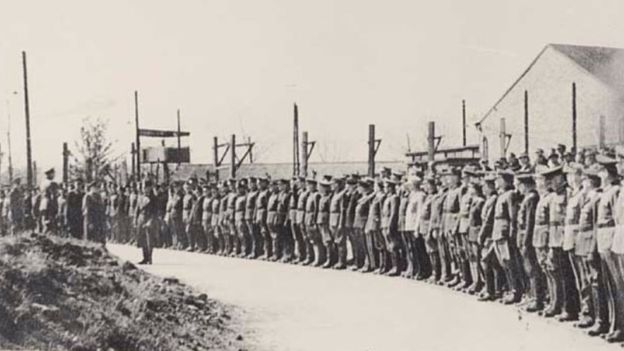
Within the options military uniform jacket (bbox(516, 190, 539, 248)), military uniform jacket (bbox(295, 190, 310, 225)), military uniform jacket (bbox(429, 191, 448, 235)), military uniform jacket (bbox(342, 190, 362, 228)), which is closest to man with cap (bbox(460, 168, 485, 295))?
military uniform jacket (bbox(429, 191, 448, 235))

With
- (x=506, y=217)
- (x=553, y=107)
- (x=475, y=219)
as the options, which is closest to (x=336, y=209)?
(x=475, y=219)

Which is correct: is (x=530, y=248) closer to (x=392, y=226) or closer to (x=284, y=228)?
(x=392, y=226)

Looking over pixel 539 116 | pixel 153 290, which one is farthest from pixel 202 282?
pixel 539 116

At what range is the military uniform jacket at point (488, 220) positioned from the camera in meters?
11.7

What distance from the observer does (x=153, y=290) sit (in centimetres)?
1146

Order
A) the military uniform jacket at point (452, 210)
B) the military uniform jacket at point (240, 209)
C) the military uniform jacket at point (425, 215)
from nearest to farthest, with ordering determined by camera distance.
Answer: the military uniform jacket at point (452, 210) → the military uniform jacket at point (425, 215) → the military uniform jacket at point (240, 209)

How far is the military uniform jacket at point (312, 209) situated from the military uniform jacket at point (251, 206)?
84.2 inches

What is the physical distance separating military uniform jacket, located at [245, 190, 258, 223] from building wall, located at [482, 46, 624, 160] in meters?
20.8

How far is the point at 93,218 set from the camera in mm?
18797

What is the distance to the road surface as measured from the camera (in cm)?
888

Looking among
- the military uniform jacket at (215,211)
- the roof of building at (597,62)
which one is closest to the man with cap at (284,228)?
the military uniform jacket at (215,211)

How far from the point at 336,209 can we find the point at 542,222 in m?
6.58

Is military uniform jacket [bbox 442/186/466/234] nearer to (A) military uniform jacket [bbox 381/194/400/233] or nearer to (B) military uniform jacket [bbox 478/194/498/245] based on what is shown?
(B) military uniform jacket [bbox 478/194/498/245]

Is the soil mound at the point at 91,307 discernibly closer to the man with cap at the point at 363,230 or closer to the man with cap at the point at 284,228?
the man with cap at the point at 363,230
